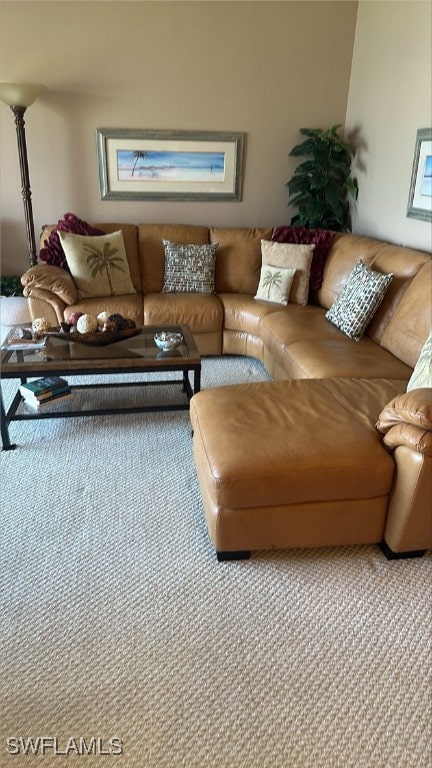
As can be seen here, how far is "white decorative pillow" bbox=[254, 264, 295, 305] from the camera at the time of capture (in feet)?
12.0

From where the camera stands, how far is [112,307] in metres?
3.51

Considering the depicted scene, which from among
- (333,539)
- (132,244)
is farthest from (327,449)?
(132,244)

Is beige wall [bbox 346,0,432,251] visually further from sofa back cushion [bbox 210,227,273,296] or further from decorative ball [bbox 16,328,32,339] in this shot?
decorative ball [bbox 16,328,32,339]

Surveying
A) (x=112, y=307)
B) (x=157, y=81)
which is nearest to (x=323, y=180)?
(x=157, y=81)

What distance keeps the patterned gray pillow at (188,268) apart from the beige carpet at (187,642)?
75.8 inches

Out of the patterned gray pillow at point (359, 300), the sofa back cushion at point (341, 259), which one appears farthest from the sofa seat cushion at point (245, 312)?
the patterned gray pillow at point (359, 300)

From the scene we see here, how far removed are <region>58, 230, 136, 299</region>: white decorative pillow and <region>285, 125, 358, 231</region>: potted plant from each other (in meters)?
1.53

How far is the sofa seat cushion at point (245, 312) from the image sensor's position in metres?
3.55

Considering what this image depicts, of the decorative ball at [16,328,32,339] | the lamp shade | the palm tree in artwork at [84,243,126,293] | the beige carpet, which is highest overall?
the lamp shade

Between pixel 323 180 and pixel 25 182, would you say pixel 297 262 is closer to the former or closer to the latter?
pixel 323 180

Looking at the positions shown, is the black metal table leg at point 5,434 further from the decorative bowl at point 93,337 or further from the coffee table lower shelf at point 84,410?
the decorative bowl at point 93,337

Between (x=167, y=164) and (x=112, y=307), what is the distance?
1.45 m

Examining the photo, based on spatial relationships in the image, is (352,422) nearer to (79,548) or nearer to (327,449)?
(327,449)

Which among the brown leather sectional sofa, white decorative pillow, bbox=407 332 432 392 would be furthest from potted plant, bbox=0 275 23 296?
white decorative pillow, bbox=407 332 432 392
